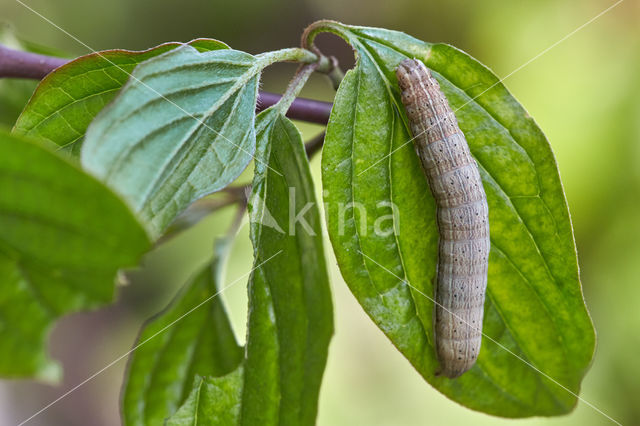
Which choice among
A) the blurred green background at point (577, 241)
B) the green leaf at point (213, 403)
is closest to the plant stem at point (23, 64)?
the green leaf at point (213, 403)

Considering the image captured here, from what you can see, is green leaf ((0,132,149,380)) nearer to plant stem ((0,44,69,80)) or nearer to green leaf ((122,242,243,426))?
plant stem ((0,44,69,80))

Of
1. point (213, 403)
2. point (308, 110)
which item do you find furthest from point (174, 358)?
point (308, 110)

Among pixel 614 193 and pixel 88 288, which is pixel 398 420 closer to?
pixel 614 193

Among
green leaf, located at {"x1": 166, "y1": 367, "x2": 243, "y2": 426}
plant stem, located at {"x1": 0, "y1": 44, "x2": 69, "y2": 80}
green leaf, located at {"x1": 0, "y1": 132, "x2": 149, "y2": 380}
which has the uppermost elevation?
plant stem, located at {"x1": 0, "y1": 44, "x2": 69, "y2": 80}

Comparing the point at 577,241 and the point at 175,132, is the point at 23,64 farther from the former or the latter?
the point at 577,241

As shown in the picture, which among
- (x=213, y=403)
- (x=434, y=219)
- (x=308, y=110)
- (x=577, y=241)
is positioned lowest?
(x=213, y=403)

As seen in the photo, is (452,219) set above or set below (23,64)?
below

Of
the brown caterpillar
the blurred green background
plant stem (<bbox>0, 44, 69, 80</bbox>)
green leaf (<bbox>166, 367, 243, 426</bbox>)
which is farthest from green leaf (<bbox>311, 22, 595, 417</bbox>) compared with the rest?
the blurred green background
